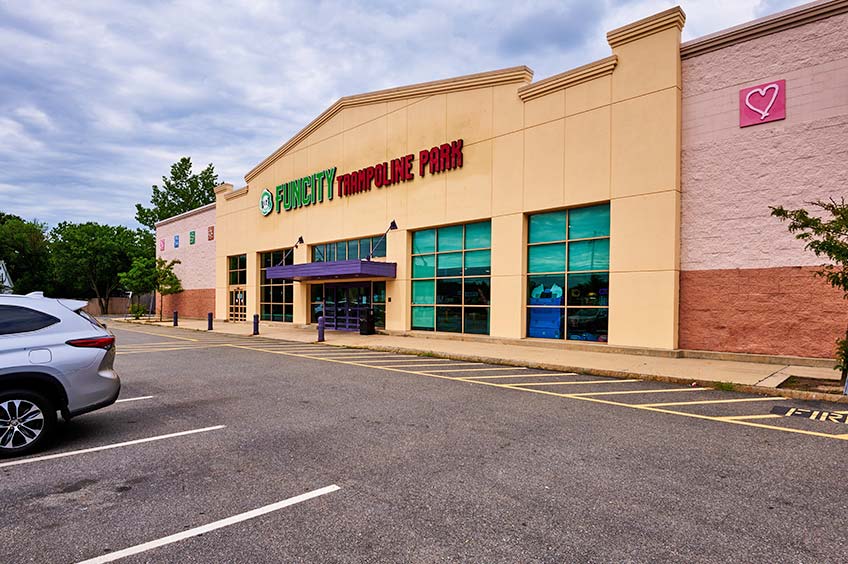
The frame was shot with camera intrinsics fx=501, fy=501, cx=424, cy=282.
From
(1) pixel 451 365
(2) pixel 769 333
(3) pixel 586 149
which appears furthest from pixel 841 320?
(1) pixel 451 365

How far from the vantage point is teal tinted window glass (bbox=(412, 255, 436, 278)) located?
814 inches

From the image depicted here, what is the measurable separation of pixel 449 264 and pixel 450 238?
3.44 ft

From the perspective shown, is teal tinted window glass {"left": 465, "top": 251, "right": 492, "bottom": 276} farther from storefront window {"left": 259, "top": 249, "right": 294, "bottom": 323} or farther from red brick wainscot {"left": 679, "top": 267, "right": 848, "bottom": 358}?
storefront window {"left": 259, "top": 249, "right": 294, "bottom": 323}

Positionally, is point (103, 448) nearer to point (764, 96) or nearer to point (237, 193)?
point (764, 96)

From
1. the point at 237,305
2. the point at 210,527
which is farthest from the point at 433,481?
→ the point at 237,305

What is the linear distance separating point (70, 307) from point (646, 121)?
14.5 meters

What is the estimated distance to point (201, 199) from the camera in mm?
70000

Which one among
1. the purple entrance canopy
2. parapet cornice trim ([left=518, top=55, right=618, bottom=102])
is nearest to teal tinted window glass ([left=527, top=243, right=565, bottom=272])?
parapet cornice trim ([left=518, top=55, right=618, bottom=102])

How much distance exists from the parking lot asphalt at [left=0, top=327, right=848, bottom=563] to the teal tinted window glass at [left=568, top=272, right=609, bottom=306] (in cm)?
706

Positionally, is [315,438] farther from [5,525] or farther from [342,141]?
[342,141]

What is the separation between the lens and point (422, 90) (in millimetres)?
20766

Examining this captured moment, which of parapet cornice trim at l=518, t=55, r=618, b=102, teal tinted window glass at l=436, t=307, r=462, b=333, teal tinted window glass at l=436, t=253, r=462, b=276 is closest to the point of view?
parapet cornice trim at l=518, t=55, r=618, b=102

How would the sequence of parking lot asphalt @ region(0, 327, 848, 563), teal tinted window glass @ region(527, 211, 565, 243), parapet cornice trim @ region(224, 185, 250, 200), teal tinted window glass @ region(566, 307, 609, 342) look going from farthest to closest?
parapet cornice trim @ region(224, 185, 250, 200)
teal tinted window glass @ region(527, 211, 565, 243)
teal tinted window glass @ region(566, 307, 609, 342)
parking lot asphalt @ region(0, 327, 848, 563)

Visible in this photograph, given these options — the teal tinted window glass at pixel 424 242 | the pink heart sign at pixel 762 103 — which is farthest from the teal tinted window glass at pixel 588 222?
the teal tinted window glass at pixel 424 242
